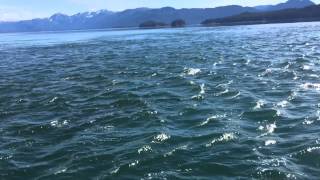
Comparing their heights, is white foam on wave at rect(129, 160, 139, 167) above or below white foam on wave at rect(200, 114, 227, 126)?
below

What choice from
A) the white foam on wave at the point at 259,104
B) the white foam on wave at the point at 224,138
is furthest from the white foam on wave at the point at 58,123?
the white foam on wave at the point at 259,104

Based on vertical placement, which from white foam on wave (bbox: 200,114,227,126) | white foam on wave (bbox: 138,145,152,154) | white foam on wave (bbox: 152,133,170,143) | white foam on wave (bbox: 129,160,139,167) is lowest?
white foam on wave (bbox: 129,160,139,167)

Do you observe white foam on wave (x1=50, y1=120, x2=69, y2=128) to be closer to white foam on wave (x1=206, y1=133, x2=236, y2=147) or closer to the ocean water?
the ocean water

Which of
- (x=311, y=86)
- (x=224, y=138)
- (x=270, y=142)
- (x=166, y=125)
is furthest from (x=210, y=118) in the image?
(x=311, y=86)

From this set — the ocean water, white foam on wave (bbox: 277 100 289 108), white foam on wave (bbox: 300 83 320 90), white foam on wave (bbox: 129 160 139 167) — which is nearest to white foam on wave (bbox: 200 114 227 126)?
the ocean water

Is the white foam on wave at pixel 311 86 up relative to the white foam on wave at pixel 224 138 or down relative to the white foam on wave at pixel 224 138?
up

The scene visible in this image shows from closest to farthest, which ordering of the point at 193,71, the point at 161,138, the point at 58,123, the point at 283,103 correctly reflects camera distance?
the point at 161,138, the point at 58,123, the point at 283,103, the point at 193,71

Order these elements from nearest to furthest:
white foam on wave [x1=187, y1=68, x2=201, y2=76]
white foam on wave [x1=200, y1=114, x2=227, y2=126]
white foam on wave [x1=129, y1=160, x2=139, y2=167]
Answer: white foam on wave [x1=129, y1=160, x2=139, y2=167]
white foam on wave [x1=200, y1=114, x2=227, y2=126]
white foam on wave [x1=187, y1=68, x2=201, y2=76]

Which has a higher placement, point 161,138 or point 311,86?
point 311,86

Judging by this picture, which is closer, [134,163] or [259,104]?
[134,163]

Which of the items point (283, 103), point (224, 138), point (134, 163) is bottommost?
point (134, 163)

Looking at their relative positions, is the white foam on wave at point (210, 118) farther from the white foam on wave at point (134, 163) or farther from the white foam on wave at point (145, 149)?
the white foam on wave at point (134, 163)

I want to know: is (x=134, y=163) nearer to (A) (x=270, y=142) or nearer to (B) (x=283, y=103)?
(A) (x=270, y=142)

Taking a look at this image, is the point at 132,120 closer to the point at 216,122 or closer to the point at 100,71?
the point at 216,122
